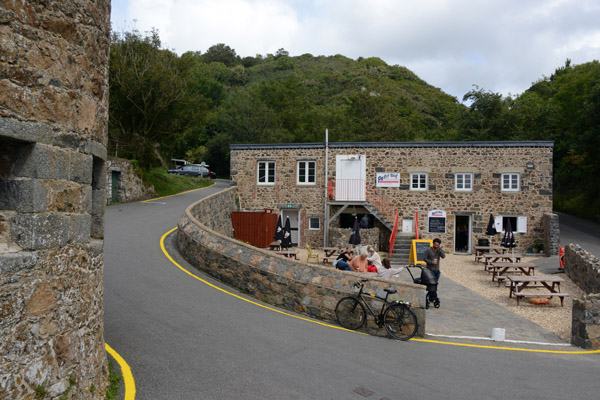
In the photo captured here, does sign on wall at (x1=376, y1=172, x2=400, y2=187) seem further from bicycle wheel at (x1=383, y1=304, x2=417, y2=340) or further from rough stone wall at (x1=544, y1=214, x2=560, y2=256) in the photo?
bicycle wheel at (x1=383, y1=304, x2=417, y2=340)

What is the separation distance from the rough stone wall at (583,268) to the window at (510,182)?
6.15m

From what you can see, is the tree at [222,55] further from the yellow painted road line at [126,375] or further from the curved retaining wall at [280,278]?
the yellow painted road line at [126,375]

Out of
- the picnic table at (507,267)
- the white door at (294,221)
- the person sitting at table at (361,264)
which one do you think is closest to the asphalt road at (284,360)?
the person sitting at table at (361,264)

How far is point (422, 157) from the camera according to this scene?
22719 mm

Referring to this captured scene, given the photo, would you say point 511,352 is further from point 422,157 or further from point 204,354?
point 422,157

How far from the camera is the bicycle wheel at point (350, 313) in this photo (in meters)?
9.13

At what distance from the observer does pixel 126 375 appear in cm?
619

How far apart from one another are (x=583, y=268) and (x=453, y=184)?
9.10m

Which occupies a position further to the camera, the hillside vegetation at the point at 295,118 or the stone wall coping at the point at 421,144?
the hillside vegetation at the point at 295,118

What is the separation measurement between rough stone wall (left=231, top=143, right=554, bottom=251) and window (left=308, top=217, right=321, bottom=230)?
0.43m

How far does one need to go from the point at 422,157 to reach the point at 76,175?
2051 centimetres

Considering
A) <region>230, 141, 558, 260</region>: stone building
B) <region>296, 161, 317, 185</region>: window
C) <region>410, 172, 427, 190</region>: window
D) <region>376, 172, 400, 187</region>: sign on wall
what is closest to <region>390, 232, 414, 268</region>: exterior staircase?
<region>230, 141, 558, 260</region>: stone building

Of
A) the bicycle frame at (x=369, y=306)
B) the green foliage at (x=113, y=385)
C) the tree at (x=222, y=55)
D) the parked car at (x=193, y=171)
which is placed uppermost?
the tree at (x=222, y=55)

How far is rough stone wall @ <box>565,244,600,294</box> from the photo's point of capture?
42.3ft
